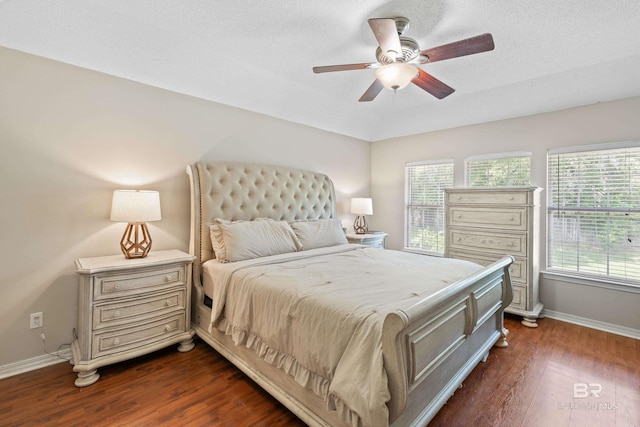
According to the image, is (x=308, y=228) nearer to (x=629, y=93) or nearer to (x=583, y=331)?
(x=583, y=331)

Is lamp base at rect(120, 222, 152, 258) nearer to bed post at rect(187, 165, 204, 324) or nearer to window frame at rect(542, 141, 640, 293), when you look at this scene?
bed post at rect(187, 165, 204, 324)

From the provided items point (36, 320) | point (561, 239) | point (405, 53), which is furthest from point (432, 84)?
point (36, 320)

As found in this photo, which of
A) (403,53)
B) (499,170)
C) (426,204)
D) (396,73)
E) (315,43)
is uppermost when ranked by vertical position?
(315,43)

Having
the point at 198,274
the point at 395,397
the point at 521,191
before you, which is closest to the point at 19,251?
the point at 198,274

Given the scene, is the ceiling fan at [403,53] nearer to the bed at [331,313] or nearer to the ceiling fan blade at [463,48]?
the ceiling fan blade at [463,48]

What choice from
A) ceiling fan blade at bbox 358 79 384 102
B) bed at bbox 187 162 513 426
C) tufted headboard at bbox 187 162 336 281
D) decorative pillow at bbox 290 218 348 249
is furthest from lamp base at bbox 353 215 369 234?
ceiling fan blade at bbox 358 79 384 102

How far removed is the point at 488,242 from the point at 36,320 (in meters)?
4.39

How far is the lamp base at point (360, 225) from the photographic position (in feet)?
14.9

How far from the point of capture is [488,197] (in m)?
3.43

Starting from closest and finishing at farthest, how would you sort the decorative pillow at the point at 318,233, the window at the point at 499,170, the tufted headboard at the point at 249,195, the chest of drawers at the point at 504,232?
the tufted headboard at the point at 249,195 → the chest of drawers at the point at 504,232 → the decorative pillow at the point at 318,233 → the window at the point at 499,170

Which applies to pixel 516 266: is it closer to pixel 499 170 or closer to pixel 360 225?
pixel 499 170

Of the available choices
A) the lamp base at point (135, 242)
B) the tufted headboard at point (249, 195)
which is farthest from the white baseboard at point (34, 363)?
the tufted headboard at point (249, 195)

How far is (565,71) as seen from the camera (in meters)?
2.88

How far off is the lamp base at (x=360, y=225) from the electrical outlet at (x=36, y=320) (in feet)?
11.9
